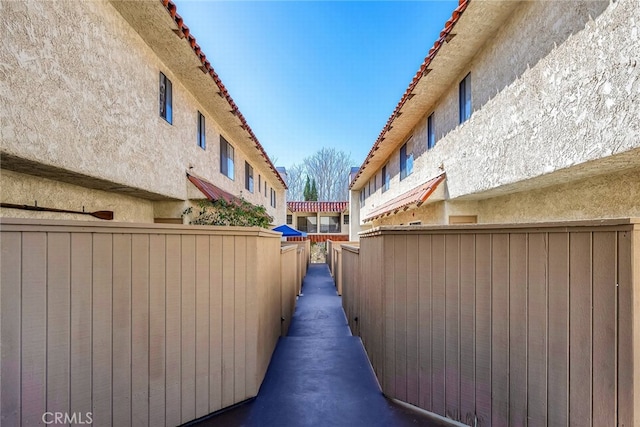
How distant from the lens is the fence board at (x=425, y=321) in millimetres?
3244

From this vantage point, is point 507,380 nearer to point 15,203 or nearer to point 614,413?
point 614,413

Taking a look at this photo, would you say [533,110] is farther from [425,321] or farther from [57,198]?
[57,198]

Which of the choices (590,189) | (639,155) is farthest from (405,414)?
(590,189)

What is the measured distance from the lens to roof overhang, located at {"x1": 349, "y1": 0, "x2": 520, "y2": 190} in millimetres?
5250

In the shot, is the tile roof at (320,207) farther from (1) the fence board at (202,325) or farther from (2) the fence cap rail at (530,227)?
(1) the fence board at (202,325)

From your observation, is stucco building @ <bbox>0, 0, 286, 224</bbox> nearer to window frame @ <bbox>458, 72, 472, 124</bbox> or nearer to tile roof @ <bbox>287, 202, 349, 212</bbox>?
window frame @ <bbox>458, 72, 472, 124</bbox>

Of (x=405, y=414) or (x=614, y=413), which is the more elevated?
(x=614, y=413)

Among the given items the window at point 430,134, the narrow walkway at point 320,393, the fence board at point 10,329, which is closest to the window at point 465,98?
the window at point 430,134

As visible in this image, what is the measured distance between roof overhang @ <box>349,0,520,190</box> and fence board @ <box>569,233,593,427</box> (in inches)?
193

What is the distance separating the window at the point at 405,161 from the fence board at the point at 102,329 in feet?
34.1

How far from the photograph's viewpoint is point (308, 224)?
34.9 metres

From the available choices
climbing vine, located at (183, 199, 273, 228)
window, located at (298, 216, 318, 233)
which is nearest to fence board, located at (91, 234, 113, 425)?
climbing vine, located at (183, 199, 273, 228)

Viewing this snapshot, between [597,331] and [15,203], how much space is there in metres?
7.48

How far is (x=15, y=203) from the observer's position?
4.43 meters
